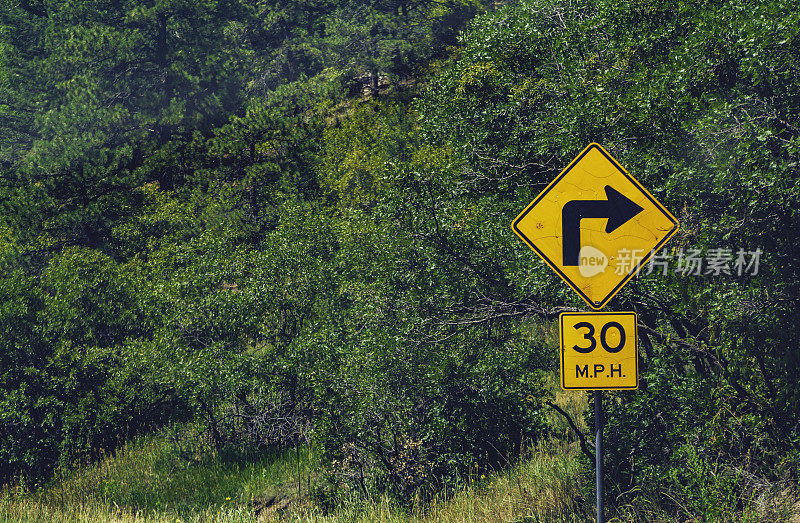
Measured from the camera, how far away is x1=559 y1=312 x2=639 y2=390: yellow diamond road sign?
4.70m

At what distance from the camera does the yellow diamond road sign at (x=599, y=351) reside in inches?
185

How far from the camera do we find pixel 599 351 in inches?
187

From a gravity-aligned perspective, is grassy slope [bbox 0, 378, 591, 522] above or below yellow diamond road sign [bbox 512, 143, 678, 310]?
below

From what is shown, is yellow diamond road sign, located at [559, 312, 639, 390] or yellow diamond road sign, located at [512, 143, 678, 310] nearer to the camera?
yellow diamond road sign, located at [559, 312, 639, 390]

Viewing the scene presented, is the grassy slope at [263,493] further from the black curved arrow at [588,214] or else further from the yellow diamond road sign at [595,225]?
the black curved arrow at [588,214]

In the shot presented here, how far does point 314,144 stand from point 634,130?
25.2 metres

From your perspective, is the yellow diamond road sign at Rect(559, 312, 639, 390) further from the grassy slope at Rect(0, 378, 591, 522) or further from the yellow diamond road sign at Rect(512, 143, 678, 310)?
the grassy slope at Rect(0, 378, 591, 522)

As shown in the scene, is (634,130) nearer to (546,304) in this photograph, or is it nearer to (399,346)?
(546,304)

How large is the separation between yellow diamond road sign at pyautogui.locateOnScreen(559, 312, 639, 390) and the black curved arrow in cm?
52

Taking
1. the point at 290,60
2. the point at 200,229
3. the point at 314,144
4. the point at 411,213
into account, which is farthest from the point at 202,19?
the point at 411,213

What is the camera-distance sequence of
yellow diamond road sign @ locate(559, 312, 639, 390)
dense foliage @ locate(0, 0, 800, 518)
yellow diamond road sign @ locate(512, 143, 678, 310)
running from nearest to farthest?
yellow diamond road sign @ locate(559, 312, 639, 390), yellow diamond road sign @ locate(512, 143, 678, 310), dense foliage @ locate(0, 0, 800, 518)

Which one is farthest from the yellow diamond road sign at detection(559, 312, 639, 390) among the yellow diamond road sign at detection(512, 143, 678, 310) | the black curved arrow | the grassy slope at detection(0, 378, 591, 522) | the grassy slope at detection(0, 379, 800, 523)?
the grassy slope at detection(0, 378, 591, 522)

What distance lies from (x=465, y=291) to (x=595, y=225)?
11.7 ft

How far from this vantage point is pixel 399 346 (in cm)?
860
